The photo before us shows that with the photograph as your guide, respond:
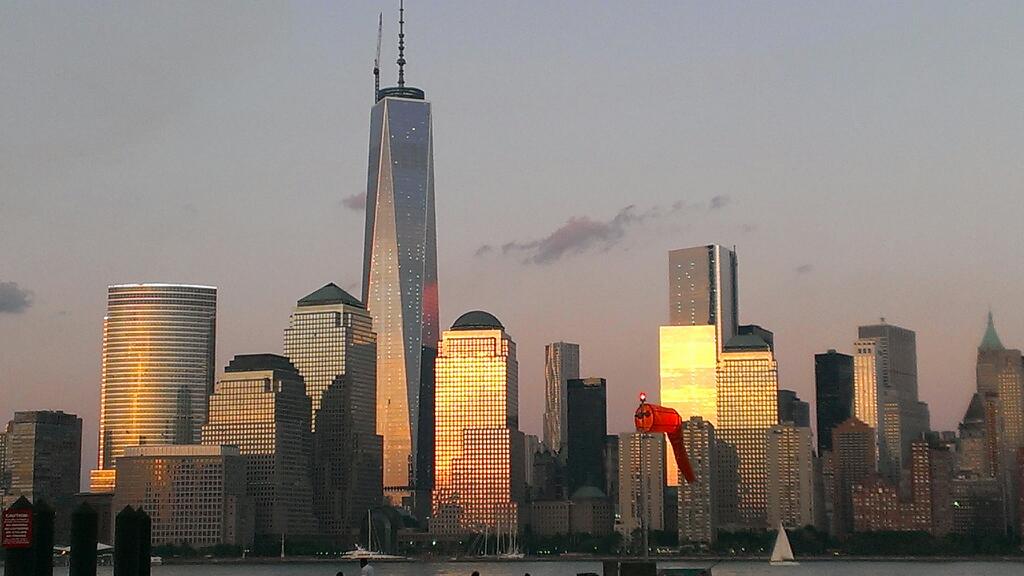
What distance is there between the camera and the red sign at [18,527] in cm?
4788

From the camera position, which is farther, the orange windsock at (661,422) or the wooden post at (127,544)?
the orange windsock at (661,422)

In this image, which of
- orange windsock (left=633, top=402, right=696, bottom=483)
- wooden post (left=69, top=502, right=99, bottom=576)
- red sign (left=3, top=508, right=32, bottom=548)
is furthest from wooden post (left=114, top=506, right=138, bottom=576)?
orange windsock (left=633, top=402, right=696, bottom=483)

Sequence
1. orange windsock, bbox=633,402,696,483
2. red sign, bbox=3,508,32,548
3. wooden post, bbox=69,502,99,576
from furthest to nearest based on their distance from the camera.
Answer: orange windsock, bbox=633,402,696,483 → wooden post, bbox=69,502,99,576 → red sign, bbox=3,508,32,548

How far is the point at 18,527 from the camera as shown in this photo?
4803 cm

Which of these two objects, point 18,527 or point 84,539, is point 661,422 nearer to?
point 84,539

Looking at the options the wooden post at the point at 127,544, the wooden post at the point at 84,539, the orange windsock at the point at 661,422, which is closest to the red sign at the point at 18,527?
the wooden post at the point at 84,539

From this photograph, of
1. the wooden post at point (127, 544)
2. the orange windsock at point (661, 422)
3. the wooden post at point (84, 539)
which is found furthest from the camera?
the orange windsock at point (661, 422)

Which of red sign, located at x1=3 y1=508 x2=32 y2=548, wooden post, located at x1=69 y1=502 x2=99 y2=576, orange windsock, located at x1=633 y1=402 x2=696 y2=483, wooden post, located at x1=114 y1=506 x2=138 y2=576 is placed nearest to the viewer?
red sign, located at x1=3 y1=508 x2=32 y2=548

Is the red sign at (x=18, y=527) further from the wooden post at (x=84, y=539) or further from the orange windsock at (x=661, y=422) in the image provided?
the orange windsock at (x=661, y=422)

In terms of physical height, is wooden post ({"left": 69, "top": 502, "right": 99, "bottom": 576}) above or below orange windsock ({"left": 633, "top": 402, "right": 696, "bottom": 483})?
below

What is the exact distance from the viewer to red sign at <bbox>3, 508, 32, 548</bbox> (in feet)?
157

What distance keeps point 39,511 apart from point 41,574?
6.42ft

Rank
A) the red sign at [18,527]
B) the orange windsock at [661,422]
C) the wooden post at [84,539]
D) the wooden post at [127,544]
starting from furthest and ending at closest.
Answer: the orange windsock at [661,422] < the wooden post at [127,544] < the wooden post at [84,539] < the red sign at [18,527]

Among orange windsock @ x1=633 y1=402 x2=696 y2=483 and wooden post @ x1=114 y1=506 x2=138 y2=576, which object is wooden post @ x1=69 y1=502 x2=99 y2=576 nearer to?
wooden post @ x1=114 y1=506 x2=138 y2=576
